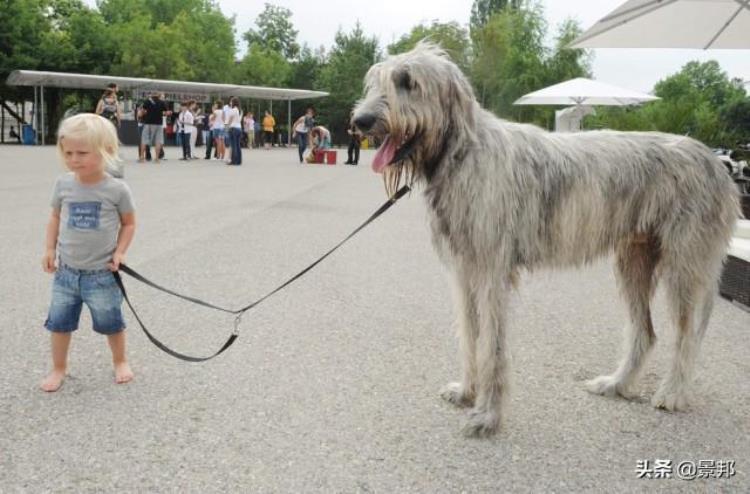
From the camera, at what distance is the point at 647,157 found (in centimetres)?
391

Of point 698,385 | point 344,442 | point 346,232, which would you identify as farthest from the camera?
point 346,232

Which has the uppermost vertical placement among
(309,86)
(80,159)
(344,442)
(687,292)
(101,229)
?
(309,86)

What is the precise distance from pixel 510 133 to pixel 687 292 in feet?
4.73

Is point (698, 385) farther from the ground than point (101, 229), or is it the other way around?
point (101, 229)

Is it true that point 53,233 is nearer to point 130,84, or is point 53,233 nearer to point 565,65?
point 130,84

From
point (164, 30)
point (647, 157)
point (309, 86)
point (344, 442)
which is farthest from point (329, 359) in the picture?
point (309, 86)

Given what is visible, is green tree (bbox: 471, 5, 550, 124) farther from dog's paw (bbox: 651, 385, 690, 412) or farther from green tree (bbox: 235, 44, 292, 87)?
dog's paw (bbox: 651, 385, 690, 412)

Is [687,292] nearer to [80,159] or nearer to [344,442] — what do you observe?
[344,442]

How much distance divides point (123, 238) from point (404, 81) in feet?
6.18

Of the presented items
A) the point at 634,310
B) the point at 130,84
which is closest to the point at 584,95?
the point at 634,310

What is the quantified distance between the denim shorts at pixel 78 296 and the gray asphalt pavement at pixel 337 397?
42 centimetres

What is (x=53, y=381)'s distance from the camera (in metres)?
4.00

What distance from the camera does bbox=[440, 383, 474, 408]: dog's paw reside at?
3.96m

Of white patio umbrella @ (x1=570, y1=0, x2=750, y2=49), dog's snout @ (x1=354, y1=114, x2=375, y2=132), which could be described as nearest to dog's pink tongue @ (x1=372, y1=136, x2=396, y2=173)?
dog's snout @ (x1=354, y1=114, x2=375, y2=132)
